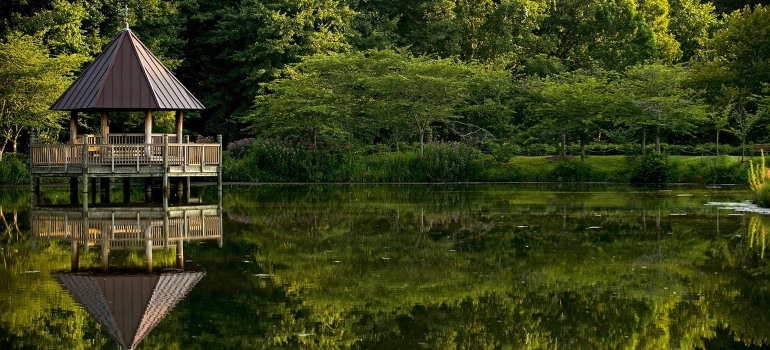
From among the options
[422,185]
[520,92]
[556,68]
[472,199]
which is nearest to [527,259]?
[472,199]

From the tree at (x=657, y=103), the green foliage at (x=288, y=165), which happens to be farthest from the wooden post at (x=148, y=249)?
the tree at (x=657, y=103)

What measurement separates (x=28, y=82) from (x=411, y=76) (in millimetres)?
15329

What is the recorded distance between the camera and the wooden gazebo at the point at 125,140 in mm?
30906

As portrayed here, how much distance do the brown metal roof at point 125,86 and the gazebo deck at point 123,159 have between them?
1.06m

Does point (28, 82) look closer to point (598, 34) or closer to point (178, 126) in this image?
point (178, 126)

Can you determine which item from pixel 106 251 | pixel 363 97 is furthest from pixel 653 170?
pixel 106 251

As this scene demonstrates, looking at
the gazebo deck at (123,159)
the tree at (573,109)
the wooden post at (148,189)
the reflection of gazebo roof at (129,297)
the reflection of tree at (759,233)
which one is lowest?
the reflection of gazebo roof at (129,297)

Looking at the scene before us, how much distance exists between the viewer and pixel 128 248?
19.4 m

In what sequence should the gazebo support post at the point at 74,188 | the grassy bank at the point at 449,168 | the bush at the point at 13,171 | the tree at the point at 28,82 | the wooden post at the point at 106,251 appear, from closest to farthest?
the wooden post at the point at 106,251 < the gazebo support post at the point at 74,188 < the tree at the point at 28,82 < the bush at the point at 13,171 < the grassy bank at the point at 449,168

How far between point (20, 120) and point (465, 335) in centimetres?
3429

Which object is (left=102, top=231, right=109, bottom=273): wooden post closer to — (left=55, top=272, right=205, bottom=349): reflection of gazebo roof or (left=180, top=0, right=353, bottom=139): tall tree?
(left=55, top=272, right=205, bottom=349): reflection of gazebo roof

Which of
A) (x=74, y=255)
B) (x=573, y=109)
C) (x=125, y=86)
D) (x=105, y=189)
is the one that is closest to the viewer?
(x=74, y=255)

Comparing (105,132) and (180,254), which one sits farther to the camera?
(105,132)

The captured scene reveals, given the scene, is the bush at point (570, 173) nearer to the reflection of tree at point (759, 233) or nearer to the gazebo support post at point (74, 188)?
the reflection of tree at point (759, 233)
